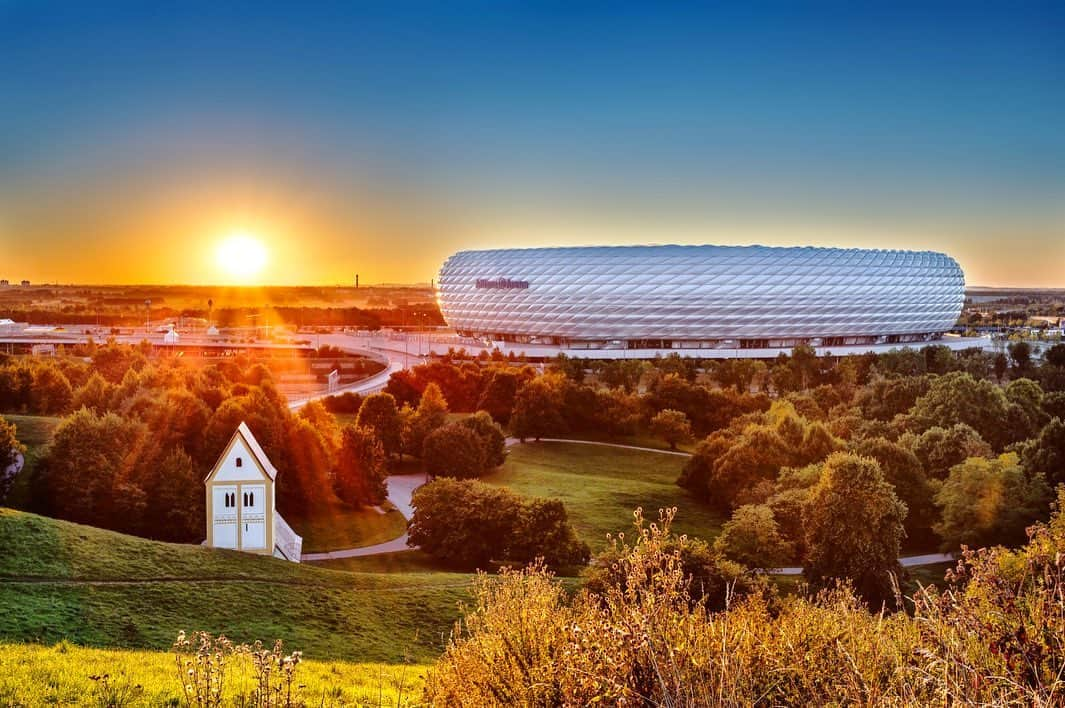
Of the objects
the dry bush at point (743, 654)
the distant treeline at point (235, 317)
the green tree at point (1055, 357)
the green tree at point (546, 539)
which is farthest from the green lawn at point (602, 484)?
the distant treeline at point (235, 317)

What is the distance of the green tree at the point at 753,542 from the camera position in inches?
928

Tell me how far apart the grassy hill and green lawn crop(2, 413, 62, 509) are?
8021 millimetres

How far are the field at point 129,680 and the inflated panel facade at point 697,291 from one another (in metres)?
77.9

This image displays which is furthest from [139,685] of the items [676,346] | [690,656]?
[676,346]

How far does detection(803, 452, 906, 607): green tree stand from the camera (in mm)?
23547

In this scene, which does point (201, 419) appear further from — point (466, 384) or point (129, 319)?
point (129, 319)

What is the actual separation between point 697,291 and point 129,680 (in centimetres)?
8210

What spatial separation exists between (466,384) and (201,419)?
1012 inches

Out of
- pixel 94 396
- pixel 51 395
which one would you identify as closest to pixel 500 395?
pixel 94 396

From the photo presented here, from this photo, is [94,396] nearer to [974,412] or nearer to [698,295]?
[974,412]

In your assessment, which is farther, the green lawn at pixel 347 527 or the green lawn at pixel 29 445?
the green lawn at pixel 347 527

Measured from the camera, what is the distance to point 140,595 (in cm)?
1678

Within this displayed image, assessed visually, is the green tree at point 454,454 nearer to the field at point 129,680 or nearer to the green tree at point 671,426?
the green tree at point 671,426

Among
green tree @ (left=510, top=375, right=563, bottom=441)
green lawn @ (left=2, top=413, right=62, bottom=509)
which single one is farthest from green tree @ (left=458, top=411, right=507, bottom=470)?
green lawn @ (left=2, top=413, right=62, bottom=509)
